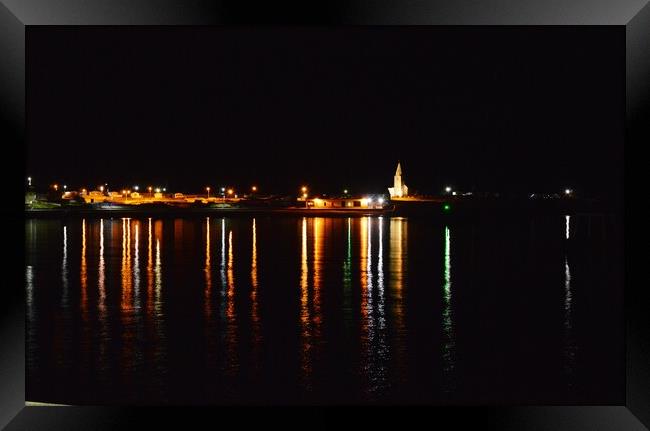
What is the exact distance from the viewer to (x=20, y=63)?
6137 millimetres

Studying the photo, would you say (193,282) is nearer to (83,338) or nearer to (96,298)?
(96,298)

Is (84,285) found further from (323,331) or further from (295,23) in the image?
(295,23)

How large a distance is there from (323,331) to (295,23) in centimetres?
612

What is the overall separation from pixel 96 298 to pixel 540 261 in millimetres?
13412

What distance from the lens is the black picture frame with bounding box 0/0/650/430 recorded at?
5723 mm

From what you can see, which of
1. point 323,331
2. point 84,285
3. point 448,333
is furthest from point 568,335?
point 84,285

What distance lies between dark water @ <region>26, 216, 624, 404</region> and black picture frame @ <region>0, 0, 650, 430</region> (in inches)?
73.4

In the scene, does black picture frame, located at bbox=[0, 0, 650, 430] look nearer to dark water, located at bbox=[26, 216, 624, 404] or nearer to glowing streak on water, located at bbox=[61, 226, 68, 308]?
dark water, located at bbox=[26, 216, 624, 404]

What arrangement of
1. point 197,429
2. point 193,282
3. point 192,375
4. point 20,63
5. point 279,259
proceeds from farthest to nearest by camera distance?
point 279,259
point 193,282
point 192,375
point 20,63
point 197,429

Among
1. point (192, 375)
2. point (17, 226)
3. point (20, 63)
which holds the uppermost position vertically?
point (20, 63)

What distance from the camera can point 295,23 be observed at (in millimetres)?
5969

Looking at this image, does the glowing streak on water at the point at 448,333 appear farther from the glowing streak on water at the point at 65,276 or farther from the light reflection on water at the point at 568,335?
the glowing streak on water at the point at 65,276

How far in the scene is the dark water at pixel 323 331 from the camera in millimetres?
8211

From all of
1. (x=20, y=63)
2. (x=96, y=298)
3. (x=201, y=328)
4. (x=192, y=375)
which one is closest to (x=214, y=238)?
(x=96, y=298)
